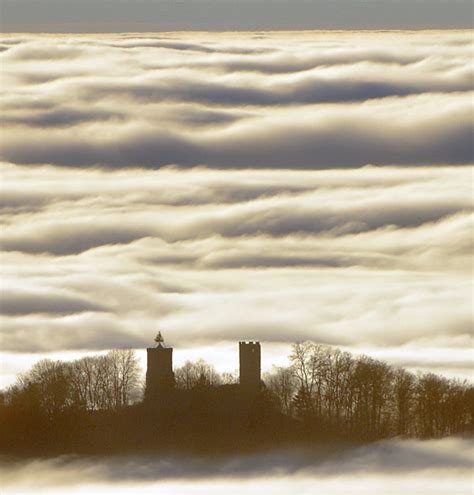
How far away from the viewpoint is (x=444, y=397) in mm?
196625

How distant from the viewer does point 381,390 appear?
7854 inches

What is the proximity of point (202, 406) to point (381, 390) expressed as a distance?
12.1 m

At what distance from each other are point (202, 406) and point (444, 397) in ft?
53.9

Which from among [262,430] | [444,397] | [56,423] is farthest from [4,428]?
[444,397]

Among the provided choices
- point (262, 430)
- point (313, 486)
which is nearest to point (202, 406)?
point (262, 430)

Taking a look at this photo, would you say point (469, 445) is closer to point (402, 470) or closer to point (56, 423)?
point (402, 470)

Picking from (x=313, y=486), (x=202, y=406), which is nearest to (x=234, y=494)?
(x=313, y=486)

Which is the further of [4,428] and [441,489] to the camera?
[4,428]

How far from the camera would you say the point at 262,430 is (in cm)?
19488

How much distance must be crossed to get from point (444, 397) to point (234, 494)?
20.2 metres

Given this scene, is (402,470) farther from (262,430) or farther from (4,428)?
(4,428)

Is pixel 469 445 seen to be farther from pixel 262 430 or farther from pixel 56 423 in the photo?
pixel 56 423

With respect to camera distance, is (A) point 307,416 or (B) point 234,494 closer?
(B) point 234,494

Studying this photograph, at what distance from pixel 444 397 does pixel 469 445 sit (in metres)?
9.07
